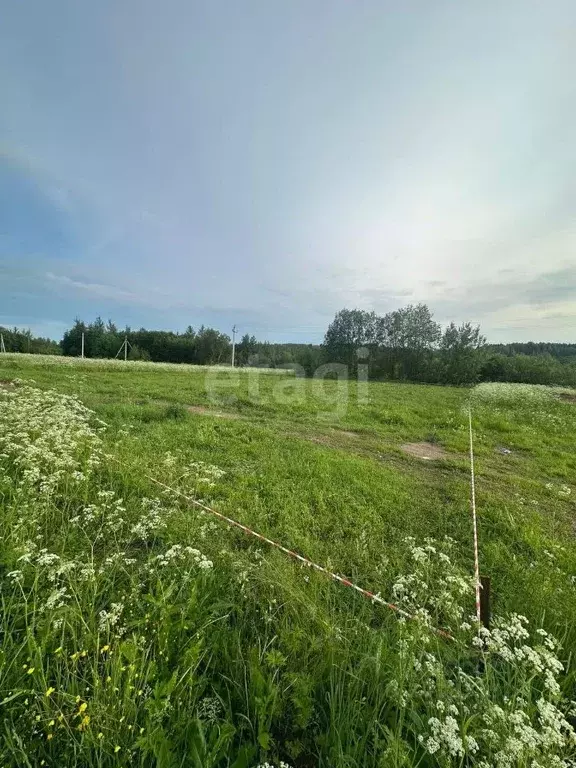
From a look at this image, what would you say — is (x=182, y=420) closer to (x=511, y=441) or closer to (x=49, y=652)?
(x=49, y=652)

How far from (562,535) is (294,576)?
376 centimetres

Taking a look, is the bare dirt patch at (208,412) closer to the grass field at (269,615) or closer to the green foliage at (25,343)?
the grass field at (269,615)

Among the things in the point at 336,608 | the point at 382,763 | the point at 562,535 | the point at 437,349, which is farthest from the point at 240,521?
the point at 437,349

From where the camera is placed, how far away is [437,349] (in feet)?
145

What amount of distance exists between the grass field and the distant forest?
107ft

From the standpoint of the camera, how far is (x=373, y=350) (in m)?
49.6

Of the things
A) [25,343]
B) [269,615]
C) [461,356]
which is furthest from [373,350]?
[25,343]

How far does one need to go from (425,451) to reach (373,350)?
43.0 metres

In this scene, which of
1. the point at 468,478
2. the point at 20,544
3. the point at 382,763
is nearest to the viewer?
the point at 382,763

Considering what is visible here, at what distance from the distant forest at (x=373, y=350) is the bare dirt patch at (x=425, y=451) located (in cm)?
2886

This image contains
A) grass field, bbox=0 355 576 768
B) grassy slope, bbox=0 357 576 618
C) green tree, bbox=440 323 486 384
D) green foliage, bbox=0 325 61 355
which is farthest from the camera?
green foliage, bbox=0 325 61 355

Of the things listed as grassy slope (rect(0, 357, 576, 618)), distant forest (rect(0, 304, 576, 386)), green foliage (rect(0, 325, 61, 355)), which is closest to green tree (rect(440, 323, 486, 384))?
distant forest (rect(0, 304, 576, 386))

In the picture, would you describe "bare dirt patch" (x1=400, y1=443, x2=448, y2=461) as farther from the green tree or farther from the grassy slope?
the green tree

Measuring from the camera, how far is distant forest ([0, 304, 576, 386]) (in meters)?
41.6
